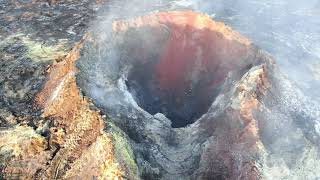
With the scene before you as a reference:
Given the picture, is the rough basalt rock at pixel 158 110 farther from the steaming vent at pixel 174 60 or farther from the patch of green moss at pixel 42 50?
the patch of green moss at pixel 42 50

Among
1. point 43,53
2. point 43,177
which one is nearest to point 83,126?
point 43,177

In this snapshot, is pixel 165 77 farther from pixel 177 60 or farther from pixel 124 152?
pixel 124 152

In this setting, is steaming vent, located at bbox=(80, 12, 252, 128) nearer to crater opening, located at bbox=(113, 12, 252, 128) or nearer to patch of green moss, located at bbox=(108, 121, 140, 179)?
crater opening, located at bbox=(113, 12, 252, 128)

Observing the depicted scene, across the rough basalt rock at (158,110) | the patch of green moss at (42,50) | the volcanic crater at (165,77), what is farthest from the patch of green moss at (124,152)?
the patch of green moss at (42,50)

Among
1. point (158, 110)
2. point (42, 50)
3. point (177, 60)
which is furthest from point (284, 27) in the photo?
point (42, 50)

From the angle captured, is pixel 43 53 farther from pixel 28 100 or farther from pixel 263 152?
pixel 263 152

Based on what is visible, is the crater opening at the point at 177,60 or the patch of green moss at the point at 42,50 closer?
the crater opening at the point at 177,60

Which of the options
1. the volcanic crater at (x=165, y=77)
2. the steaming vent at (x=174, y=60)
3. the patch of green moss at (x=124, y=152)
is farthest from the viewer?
the steaming vent at (x=174, y=60)
